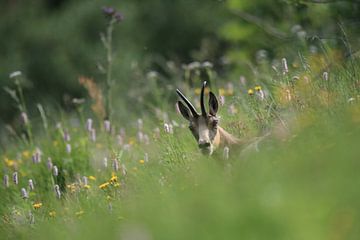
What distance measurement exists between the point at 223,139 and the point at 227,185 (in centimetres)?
196

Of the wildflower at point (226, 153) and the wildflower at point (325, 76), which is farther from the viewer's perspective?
the wildflower at point (325, 76)

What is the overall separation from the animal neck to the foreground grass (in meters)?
0.11

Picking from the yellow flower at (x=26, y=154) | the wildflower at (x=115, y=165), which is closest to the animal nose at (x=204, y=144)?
the wildflower at (x=115, y=165)

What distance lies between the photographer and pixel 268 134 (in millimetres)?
6000

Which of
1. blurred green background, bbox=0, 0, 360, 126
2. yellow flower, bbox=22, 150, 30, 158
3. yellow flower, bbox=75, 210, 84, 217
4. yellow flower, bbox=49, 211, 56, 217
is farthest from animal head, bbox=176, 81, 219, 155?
blurred green background, bbox=0, 0, 360, 126

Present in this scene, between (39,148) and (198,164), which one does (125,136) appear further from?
(198,164)

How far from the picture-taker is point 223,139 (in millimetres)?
6488

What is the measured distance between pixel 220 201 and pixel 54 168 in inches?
163

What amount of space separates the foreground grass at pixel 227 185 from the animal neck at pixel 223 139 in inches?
4.5

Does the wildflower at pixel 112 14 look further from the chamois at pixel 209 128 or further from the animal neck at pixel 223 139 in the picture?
the animal neck at pixel 223 139

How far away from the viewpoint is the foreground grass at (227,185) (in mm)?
3898

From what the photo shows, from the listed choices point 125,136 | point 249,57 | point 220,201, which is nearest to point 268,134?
point 220,201

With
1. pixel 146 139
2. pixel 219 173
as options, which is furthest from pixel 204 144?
pixel 146 139

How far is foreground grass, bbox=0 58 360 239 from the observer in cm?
390
